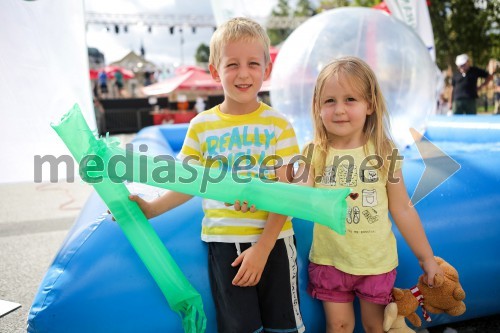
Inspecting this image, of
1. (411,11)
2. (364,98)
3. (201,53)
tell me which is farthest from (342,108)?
(201,53)

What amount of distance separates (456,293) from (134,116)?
12042 mm

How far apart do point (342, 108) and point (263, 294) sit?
650 mm

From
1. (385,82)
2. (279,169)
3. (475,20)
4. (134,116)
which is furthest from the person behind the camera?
(475,20)

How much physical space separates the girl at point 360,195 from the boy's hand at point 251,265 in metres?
0.28

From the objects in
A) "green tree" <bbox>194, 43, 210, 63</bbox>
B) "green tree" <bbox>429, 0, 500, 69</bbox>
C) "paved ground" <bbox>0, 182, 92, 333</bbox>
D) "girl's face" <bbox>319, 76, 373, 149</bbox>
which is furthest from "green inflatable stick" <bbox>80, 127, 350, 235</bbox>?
"green tree" <bbox>194, 43, 210, 63</bbox>

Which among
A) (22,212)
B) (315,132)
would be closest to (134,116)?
(22,212)

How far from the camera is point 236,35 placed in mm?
1306

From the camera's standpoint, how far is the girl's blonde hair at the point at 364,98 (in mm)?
1387

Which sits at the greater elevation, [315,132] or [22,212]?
[315,132]

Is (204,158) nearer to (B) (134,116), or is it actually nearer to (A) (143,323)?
(A) (143,323)

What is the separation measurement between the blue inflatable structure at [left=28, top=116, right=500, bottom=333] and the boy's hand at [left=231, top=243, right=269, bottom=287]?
0.21 meters

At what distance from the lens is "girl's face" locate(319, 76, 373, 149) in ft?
4.54

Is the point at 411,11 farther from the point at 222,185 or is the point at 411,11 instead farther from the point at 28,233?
the point at 222,185

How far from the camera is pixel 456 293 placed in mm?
1444
